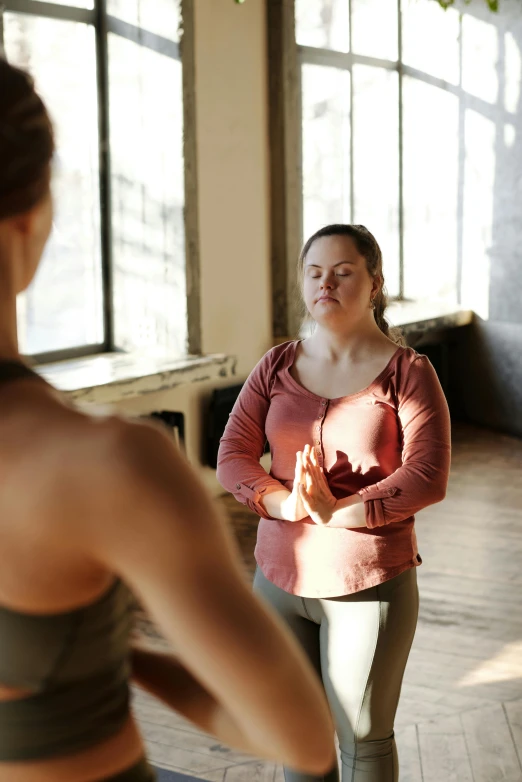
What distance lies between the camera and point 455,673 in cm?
342

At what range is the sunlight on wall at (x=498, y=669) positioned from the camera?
3357mm

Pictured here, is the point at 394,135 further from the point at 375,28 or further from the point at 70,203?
the point at 70,203

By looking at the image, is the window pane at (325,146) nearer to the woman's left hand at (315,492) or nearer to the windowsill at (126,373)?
the windowsill at (126,373)

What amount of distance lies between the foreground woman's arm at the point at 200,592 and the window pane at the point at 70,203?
162 inches

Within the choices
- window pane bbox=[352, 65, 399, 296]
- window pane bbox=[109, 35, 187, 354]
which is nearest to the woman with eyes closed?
window pane bbox=[109, 35, 187, 354]

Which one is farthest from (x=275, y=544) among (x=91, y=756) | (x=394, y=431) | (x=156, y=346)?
(x=156, y=346)

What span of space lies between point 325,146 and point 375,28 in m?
1.17

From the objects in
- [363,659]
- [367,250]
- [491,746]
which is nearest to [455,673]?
[491,746]

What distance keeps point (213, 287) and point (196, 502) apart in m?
4.88

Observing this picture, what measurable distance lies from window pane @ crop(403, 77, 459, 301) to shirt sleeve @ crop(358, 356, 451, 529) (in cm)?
601

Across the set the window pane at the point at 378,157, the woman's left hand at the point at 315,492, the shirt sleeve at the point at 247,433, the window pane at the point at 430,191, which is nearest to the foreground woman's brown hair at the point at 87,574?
the woman's left hand at the point at 315,492

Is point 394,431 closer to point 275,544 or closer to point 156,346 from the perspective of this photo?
point 275,544

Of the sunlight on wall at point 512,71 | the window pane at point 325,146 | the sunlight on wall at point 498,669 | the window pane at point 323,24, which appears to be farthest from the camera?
the sunlight on wall at point 512,71

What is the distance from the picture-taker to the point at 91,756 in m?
0.75
